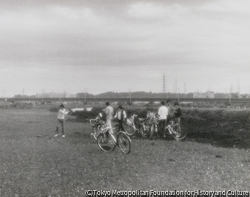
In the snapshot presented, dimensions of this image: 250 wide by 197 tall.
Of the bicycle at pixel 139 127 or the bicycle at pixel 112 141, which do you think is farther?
the bicycle at pixel 139 127

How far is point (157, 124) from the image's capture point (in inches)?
719

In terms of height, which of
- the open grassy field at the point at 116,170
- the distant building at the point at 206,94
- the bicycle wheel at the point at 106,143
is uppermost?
the distant building at the point at 206,94

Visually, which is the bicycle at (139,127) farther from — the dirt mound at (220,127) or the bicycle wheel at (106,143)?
the bicycle wheel at (106,143)

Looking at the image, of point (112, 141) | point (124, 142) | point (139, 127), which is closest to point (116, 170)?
point (124, 142)

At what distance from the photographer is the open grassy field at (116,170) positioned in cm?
755

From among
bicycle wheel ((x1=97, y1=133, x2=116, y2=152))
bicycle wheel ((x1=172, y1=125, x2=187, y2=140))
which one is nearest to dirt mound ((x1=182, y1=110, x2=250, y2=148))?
bicycle wheel ((x1=172, y1=125, x2=187, y2=140))

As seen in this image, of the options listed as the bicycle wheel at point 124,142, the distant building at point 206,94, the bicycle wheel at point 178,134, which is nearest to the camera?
the bicycle wheel at point 124,142

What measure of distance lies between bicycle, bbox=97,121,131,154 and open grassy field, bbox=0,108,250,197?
0.31m

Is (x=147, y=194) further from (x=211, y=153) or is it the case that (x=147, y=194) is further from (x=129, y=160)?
(x=211, y=153)

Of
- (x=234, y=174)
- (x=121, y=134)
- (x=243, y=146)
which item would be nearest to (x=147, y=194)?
(x=234, y=174)

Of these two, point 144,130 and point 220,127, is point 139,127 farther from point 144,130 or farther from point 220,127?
point 220,127

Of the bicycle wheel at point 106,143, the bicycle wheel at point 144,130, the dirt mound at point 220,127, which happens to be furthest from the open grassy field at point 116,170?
the bicycle wheel at point 144,130

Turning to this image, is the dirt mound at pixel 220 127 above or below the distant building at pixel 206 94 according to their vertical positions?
below

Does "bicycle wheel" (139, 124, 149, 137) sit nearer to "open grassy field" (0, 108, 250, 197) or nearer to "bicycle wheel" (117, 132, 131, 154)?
"open grassy field" (0, 108, 250, 197)
